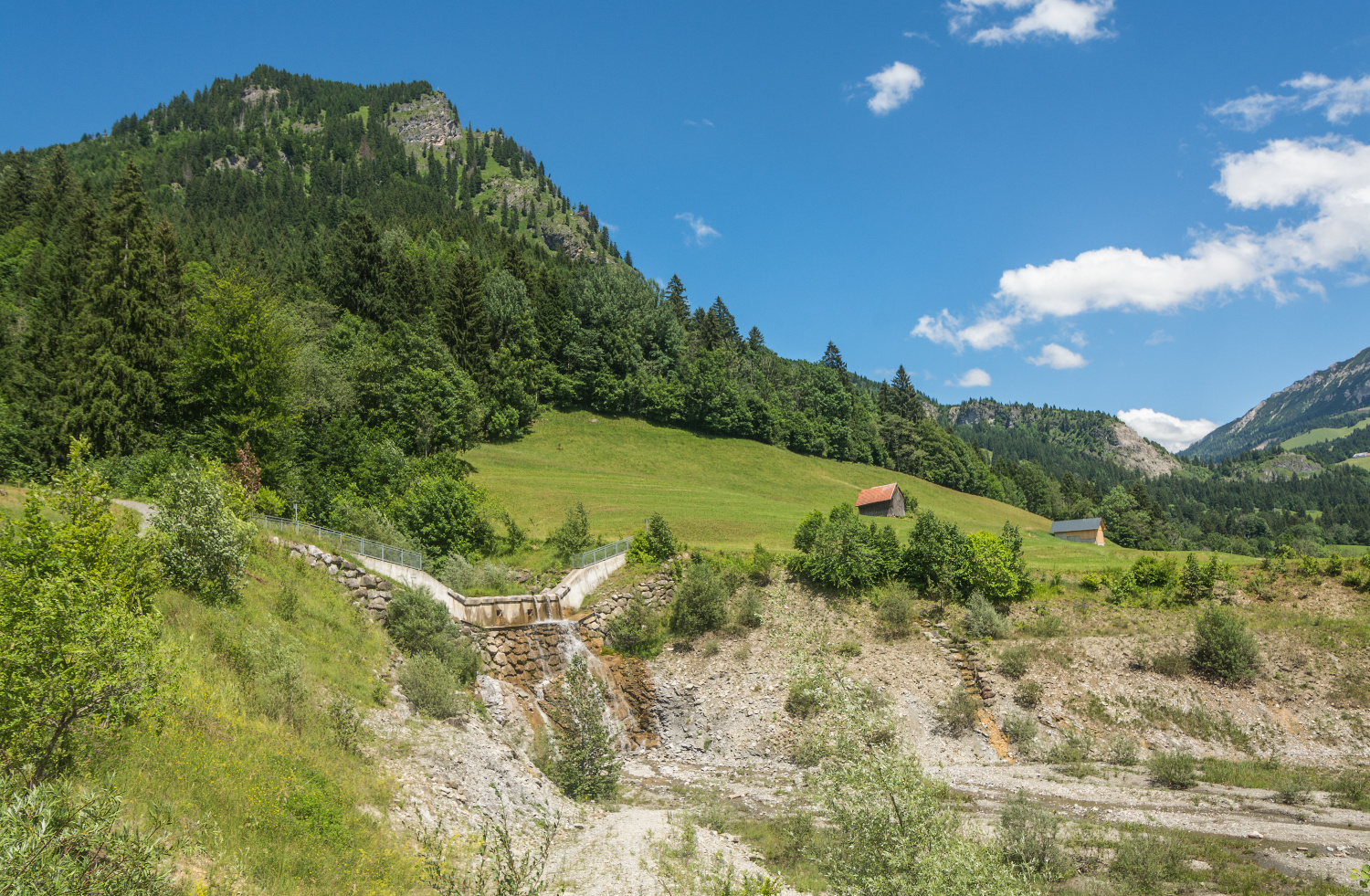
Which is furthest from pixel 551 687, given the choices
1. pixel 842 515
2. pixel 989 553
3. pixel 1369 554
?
pixel 1369 554

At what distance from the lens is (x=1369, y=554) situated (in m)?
30.3

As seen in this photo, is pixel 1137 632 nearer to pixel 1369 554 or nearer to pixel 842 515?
pixel 1369 554

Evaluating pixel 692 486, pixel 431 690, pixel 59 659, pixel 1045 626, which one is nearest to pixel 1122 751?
pixel 1045 626

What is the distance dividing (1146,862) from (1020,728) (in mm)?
10394

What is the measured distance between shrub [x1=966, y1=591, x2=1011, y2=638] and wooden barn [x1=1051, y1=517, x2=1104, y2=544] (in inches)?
1596

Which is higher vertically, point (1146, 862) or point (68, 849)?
point (68, 849)

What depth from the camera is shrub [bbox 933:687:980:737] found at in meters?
26.0

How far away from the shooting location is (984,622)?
30.3 m

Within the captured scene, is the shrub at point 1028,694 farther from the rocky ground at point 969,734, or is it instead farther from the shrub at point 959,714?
the shrub at point 959,714

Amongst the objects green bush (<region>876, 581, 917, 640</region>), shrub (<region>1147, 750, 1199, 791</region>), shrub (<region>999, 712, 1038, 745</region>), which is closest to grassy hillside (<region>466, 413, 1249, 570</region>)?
green bush (<region>876, 581, 917, 640</region>)

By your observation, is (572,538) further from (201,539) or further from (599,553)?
(201,539)

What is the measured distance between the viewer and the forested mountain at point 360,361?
111 feet

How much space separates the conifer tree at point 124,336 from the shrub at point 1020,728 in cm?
4238

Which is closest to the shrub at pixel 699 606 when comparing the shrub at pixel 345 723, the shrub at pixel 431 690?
the shrub at pixel 431 690
